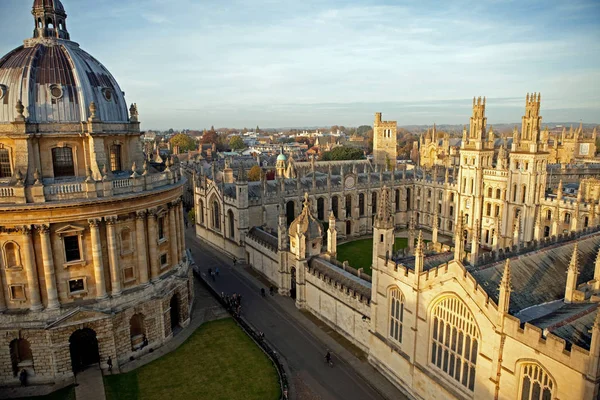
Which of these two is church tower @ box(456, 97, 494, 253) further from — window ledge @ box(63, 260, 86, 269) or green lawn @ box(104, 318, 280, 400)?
window ledge @ box(63, 260, 86, 269)

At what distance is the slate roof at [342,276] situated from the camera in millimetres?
29844

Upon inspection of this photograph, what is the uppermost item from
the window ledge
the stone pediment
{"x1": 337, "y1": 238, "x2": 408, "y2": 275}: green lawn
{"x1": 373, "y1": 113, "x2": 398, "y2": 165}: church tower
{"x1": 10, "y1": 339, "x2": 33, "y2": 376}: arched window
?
{"x1": 373, "y1": 113, "x2": 398, "y2": 165}: church tower

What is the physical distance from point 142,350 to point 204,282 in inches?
457

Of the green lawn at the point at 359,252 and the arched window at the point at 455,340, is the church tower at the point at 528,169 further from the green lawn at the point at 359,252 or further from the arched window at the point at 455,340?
the arched window at the point at 455,340

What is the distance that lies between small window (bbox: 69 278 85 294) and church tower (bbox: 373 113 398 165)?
9892cm

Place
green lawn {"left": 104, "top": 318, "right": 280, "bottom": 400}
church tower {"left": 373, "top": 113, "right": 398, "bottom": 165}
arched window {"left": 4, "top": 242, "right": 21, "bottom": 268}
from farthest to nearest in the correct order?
church tower {"left": 373, "top": 113, "right": 398, "bottom": 165}
arched window {"left": 4, "top": 242, "right": 21, "bottom": 268}
green lawn {"left": 104, "top": 318, "right": 280, "bottom": 400}

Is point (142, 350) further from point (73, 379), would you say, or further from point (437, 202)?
point (437, 202)

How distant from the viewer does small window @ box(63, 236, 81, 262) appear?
89.4 ft

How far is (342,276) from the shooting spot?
32406 millimetres

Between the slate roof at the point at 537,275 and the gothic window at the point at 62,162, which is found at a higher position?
the gothic window at the point at 62,162

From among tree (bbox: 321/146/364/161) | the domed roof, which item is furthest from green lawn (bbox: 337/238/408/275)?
tree (bbox: 321/146/364/161)

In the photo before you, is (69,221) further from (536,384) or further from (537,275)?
(537,275)

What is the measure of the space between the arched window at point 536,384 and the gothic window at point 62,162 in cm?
2917

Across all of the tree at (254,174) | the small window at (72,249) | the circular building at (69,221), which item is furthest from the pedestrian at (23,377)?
the tree at (254,174)
